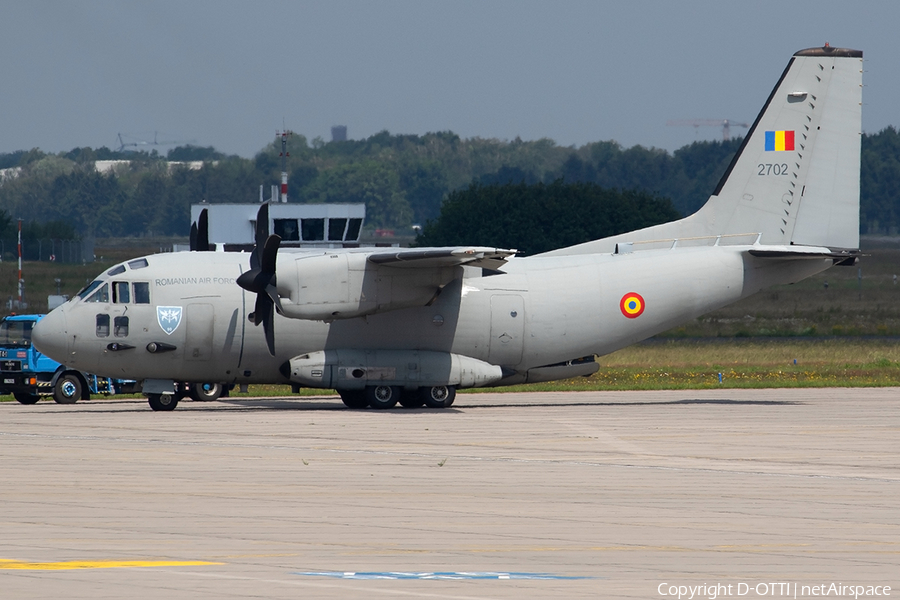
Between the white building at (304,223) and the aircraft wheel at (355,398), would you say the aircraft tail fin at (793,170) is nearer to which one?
the aircraft wheel at (355,398)

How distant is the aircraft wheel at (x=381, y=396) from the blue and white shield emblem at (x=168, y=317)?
5.29 m

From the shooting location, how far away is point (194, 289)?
30.2 meters

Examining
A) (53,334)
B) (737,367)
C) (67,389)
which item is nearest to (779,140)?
(737,367)

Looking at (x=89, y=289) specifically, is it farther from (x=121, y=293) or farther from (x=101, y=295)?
(x=121, y=293)

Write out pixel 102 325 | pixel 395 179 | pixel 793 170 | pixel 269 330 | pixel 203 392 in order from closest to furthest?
pixel 269 330 < pixel 102 325 < pixel 793 170 < pixel 203 392 < pixel 395 179

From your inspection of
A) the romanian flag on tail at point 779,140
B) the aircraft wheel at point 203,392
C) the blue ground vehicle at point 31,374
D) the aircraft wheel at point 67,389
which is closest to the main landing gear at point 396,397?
the aircraft wheel at point 203,392

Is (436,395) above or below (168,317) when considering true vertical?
below

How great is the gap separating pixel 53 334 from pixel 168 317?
2891mm

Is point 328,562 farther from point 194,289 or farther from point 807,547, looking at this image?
point 194,289

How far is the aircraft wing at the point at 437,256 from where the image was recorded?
95.0 ft

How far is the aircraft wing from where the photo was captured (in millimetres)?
28944

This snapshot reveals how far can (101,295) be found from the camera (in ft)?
99.0

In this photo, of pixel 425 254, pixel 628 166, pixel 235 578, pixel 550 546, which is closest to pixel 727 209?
pixel 425 254

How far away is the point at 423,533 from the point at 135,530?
10.6 feet
